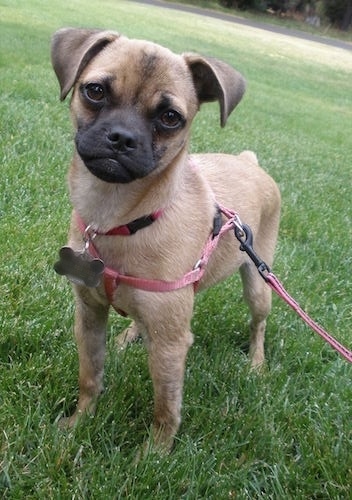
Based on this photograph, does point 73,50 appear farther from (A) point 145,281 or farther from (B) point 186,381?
(B) point 186,381

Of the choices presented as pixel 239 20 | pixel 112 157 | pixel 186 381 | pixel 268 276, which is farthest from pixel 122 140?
pixel 239 20

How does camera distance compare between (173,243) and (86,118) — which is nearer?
(86,118)

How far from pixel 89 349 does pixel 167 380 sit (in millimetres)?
440

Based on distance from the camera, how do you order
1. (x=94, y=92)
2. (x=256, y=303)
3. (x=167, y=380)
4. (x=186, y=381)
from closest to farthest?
(x=94, y=92), (x=167, y=380), (x=186, y=381), (x=256, y=303)

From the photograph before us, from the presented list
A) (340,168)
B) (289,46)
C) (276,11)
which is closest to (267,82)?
(340,168)

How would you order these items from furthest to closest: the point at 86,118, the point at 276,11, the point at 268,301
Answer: the point at 276,11 → the point at 268,301 → the point at 86,118

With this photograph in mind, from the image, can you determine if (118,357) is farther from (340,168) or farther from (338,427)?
(340,168)

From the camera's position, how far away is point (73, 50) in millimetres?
2500

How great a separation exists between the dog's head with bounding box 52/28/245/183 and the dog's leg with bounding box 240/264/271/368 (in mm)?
1291

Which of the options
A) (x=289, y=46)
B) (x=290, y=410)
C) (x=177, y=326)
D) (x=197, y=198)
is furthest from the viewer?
(x=289, y=46)

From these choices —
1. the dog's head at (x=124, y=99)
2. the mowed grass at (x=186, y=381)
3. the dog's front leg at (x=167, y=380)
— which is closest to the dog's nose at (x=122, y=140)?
the dog's head at (x=124, y=99)

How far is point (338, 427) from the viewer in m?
2.90

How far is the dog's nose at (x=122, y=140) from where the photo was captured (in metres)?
2.19

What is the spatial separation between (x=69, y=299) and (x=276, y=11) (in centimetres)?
5295
